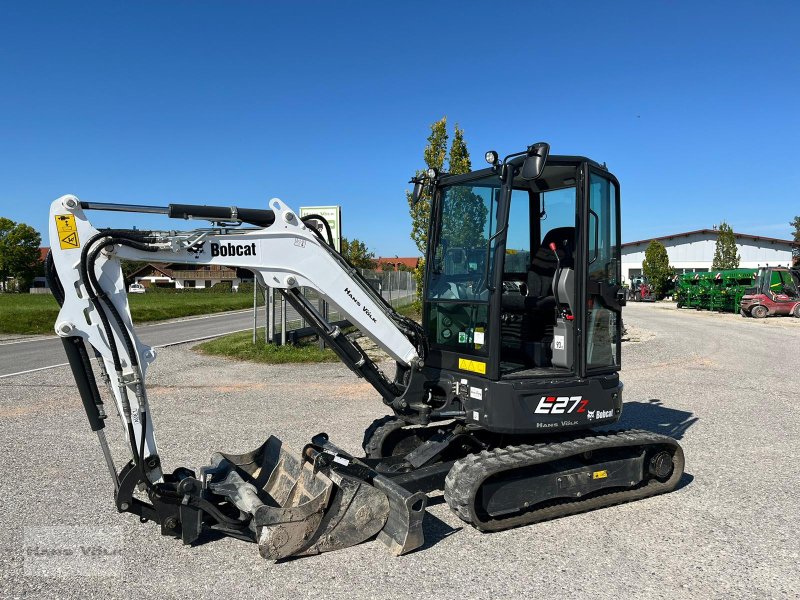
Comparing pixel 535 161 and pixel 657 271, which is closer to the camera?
pixel 535 161

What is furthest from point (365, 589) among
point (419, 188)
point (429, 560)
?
point (419, 188)

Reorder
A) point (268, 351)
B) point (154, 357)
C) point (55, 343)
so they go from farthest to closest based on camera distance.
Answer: point (55, 343)
point (268, 351)
point (154, 357)

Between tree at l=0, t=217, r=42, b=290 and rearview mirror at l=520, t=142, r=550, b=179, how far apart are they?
9430 centimetres

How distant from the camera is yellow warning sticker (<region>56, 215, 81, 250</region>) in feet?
13.2

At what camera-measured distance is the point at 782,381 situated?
11.9 metres

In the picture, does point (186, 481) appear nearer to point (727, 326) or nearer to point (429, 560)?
point (429, 560)

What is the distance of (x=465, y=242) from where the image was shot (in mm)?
5441

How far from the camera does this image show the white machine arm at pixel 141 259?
4.06 meters

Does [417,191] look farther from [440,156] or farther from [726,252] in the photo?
[726,252]

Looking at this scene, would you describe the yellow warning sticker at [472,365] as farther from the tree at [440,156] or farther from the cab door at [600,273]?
the tree at [440,156]

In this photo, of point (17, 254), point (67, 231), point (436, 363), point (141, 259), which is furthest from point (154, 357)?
point (17, 254)

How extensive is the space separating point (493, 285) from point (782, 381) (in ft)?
32.1

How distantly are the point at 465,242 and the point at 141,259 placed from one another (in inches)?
106

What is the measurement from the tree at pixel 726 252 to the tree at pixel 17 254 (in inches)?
3359
